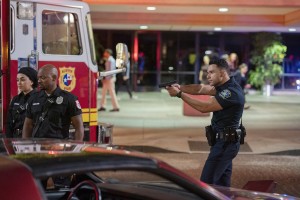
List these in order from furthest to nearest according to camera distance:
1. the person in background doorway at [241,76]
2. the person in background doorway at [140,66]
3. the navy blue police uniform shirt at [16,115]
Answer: the person in background doorway at [140,66] → the person in background doorway at [241,76] → the navy blue police uniform shirt at [16,115]

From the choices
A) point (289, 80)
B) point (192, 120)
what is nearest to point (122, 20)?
point (192, 120)

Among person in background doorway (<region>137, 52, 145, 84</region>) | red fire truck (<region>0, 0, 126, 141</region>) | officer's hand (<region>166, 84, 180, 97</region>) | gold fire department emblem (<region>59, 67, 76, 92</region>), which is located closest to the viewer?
officer's hand (<region>166, 84, 180, 97</region>)

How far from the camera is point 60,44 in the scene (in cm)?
791

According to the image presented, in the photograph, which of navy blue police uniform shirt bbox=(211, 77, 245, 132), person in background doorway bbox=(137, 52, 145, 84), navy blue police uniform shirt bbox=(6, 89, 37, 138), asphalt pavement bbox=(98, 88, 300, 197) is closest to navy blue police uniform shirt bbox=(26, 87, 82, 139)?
navy blue police uniform shirt bbox=(6, 89, 37, 138)

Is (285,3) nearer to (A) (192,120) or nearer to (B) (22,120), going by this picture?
(A) (192,120)

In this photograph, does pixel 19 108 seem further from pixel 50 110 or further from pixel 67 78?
pixel 67 78

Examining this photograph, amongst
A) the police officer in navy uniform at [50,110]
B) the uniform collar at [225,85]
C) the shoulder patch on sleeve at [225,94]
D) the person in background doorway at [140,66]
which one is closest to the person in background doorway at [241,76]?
the person in background doorway at [140,66]

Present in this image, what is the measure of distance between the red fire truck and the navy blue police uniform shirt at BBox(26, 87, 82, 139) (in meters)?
1.49

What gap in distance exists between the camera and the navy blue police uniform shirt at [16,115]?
20.5ft

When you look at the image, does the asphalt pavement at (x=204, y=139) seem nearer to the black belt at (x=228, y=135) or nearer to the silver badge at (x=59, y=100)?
the black belt at (x=228, y=135)

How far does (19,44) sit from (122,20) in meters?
13.3

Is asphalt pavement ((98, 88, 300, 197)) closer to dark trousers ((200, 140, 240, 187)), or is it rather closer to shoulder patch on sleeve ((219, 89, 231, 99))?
dark trousers ((200, 140, 240, 187))

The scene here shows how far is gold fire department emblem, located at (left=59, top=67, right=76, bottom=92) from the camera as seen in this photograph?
7844 mm

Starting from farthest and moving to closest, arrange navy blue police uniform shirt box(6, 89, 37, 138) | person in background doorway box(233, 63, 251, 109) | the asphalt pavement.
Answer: person in background doorway box(233, 63, 251, 109) → the asphalt pavement → navy blue police uniform shirt box(6, 89, 37, 138)
